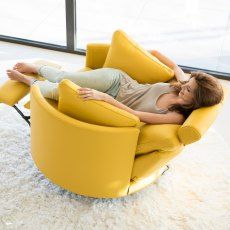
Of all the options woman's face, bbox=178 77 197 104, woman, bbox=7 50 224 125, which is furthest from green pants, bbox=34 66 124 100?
woman's face, bbox=178 77 197 104

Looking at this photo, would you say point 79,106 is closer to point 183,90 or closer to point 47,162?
point 47,162

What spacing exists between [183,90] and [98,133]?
0.61m

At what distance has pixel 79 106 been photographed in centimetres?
196

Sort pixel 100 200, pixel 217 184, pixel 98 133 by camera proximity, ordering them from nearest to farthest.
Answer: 1. pixel 98 133
2. pixel 100 200
3. pixel 217 184

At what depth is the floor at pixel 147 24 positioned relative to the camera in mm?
4000

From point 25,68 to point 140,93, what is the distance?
2.76 ft

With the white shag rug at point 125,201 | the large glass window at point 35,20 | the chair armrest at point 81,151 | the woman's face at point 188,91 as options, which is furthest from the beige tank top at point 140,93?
the large glass window at point 35,20

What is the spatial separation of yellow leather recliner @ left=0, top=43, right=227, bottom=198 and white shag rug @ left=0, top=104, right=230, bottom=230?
0.13m

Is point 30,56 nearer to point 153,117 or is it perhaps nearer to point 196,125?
point 153,117

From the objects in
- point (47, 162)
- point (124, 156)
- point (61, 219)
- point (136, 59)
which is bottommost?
point (61, 219)

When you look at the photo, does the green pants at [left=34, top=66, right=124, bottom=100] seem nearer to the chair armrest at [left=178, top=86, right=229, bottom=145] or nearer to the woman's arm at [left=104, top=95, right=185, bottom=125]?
the woman's arm at [left=104, top=95, right=185, bottom=125]

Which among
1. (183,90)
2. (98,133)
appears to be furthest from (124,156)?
(183,90)

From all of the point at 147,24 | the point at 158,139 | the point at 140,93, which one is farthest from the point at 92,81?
the point at 147,24

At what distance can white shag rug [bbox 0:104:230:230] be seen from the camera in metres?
2.17
